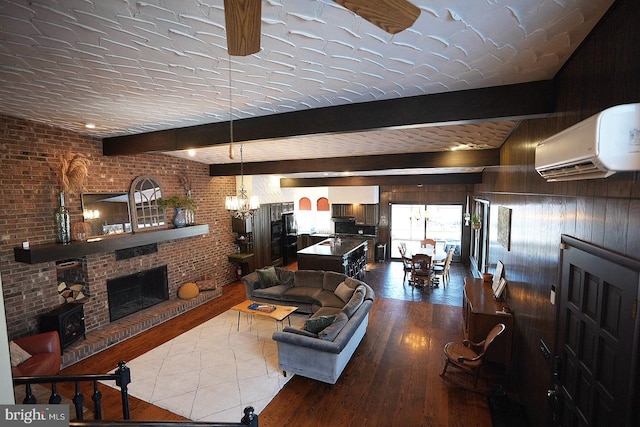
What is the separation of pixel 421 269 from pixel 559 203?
17.8 ft

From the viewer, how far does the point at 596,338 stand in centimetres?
169

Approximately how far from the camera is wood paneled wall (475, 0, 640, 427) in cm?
139

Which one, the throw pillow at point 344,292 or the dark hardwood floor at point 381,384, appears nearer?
the dark hardwood floor at point 381,384

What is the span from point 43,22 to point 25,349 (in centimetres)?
389

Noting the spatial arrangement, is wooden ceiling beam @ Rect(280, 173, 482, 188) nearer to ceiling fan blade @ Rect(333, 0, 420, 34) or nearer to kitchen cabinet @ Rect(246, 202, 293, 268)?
kitchen cabinet @ Rect(246, 202, 293, 268)

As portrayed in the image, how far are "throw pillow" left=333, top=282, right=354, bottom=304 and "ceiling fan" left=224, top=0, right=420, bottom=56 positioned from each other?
15.7 feet

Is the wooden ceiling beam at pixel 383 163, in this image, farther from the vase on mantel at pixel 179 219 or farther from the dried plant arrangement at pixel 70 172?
the dried plant arrangement at pixel 70 172

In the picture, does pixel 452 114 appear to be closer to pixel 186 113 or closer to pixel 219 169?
pixel 186 113

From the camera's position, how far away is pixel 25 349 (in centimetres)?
361

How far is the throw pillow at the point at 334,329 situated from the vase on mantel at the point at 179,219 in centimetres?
388

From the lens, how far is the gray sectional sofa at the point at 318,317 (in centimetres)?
362
